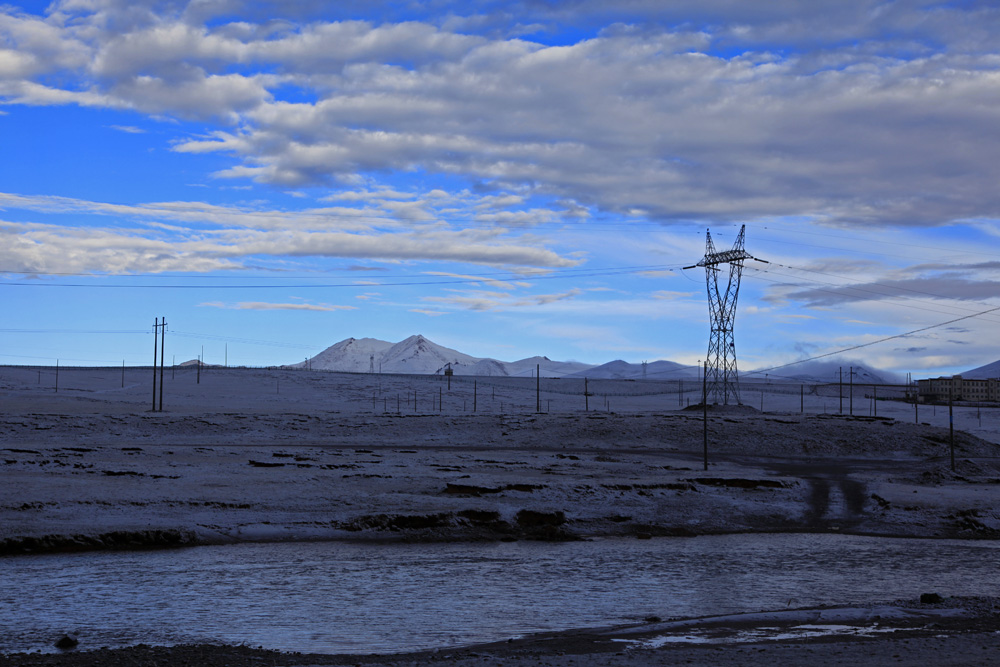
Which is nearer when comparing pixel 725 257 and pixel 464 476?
pixel 464 476

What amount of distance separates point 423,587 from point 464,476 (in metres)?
20.8

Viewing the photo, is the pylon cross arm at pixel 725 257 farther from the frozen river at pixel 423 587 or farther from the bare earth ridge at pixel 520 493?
the frozen river at pixel 423 587

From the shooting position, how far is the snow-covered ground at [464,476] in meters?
31.4

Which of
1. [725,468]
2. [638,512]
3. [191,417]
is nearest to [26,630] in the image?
[638,512]

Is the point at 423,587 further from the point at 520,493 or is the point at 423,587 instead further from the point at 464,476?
the point at 464,476

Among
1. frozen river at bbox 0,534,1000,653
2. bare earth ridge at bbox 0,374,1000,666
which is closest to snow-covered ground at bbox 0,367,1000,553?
bare earth ridge at bbox 0,374,1000,666

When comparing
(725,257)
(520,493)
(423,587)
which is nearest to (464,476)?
(520,493)

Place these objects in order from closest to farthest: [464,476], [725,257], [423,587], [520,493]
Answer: [423,587] < [520,493] < [464,476] < [725,257]

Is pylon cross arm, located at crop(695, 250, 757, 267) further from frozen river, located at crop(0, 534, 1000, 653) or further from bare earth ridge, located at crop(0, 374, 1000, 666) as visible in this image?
frozen river, located at crop(0, 534, 1000, 653)

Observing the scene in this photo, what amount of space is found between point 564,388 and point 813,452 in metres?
114

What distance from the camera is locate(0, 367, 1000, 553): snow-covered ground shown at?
103ft

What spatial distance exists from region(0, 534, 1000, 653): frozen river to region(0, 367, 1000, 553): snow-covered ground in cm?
298

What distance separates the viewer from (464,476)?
42562mm

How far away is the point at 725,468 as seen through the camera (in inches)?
2044
